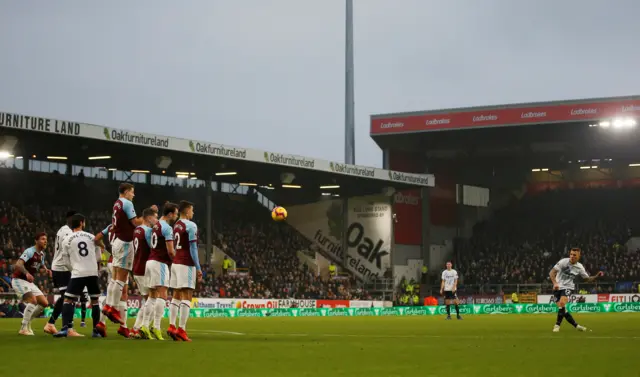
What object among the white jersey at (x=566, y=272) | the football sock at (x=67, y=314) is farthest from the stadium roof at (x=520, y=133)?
the football sock at (x=67, y=314)

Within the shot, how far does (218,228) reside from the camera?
183 ft

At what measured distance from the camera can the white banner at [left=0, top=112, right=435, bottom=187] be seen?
122 feet

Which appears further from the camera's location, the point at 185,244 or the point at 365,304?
the point at 365,304

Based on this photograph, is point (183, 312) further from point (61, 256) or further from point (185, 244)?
point (61, 256)

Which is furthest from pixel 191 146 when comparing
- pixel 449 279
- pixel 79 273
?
pixel 79 273

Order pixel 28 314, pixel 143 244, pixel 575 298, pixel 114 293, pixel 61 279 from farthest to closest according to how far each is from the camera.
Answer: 1. pixel 575 298
2. pixel 28 314
3. pixel 61 279
4. pixel 143 244
5. pixel 114 293

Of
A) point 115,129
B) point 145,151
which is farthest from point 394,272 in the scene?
point 115,129

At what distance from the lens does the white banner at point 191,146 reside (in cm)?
3728

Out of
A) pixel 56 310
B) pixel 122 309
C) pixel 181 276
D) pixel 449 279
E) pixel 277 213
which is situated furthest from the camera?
pixel 277 213

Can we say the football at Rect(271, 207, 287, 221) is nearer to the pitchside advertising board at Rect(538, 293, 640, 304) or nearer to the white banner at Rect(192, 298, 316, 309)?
the white banner at Rect(192, 298, 316, 309)

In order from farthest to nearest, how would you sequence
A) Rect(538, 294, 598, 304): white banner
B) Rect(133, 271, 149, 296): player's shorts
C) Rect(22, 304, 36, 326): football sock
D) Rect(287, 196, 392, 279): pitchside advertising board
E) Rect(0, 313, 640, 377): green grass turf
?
1. Rect(287, 196, 392, 279): pitchside advertising board
2. Rect(538, 294, 598, 304): white banner
3. Rect(22, 304, 36, 326): football sock
4. Rect(133, 271, 149, 296): player's shorts
5. Rect(0, 313, 640, 377): green grass turf

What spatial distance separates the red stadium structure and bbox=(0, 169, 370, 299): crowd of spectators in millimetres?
8579

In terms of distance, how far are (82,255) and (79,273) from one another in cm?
32

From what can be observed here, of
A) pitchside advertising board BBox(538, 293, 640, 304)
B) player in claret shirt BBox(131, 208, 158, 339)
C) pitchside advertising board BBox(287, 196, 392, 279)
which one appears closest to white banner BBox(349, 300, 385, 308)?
pitchside advertising board BBox(287, 196, 392, 279)
